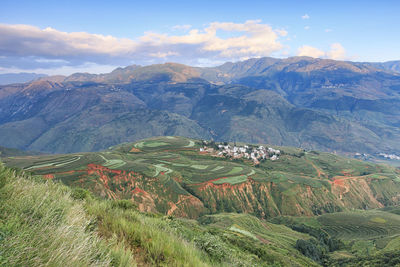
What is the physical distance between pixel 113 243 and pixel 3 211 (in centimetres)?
213

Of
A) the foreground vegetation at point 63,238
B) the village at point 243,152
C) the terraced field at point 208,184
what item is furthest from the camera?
the village at point 243,152

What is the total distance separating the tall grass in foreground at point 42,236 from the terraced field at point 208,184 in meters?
84.0

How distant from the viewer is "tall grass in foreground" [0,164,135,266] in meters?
3.23

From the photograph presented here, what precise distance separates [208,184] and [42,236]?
106 metres

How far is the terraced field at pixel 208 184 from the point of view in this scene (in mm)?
90375

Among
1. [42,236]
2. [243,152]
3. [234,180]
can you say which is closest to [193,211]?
[234,180]

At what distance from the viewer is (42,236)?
3.76 meters

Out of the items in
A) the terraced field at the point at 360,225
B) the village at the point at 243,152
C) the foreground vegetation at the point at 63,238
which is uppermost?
the foreground vegetation at the point at 63,238

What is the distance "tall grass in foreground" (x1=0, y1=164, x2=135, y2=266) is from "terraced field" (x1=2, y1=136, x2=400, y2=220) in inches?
3307

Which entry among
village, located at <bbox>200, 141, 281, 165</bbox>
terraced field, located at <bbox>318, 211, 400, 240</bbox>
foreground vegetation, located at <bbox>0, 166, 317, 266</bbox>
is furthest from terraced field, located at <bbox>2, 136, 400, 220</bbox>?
foreground vegetation, located at <bbox>0, 166, 317, 266</bbox>

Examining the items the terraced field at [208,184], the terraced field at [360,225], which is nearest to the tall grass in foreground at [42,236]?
the terraced field at [208,184]

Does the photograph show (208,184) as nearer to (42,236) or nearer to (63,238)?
(63,238)

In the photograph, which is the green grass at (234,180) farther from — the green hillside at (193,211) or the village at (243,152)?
the village at (243,152)

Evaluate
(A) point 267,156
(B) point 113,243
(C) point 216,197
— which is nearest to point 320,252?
(C) point 216,197
